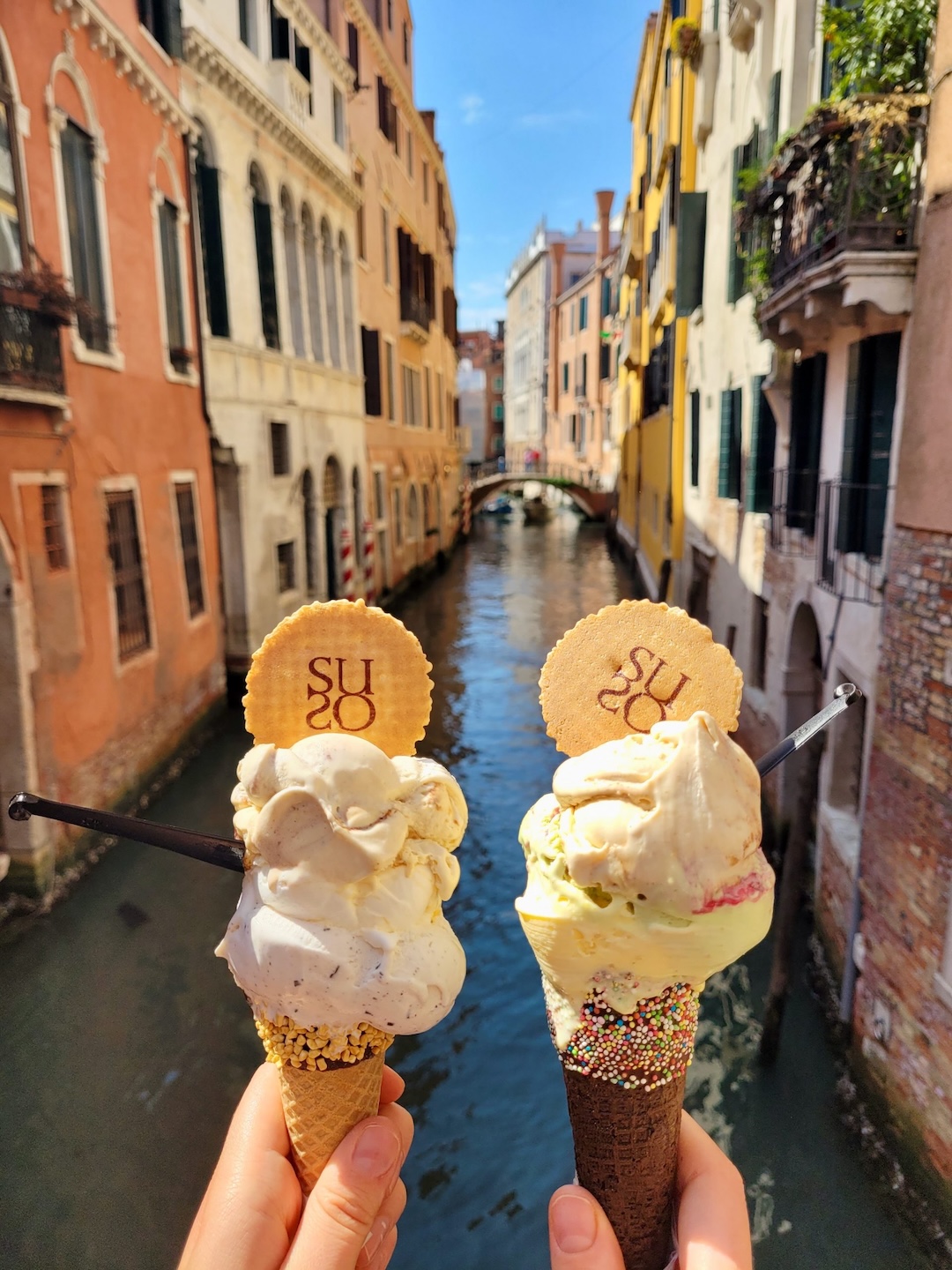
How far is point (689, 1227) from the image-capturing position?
85.7 inches

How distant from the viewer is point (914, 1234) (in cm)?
441

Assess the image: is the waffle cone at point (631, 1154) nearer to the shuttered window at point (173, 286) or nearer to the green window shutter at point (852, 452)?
the green window shutter at point (852, 452)

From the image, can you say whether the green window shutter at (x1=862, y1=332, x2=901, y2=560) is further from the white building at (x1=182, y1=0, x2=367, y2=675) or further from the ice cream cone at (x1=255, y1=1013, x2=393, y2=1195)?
the white building at (x1=182, y1=0, x2=367, y2=675)

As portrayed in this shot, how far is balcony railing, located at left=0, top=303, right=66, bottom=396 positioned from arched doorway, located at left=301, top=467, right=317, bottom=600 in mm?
7971

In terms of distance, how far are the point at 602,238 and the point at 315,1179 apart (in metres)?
44.6

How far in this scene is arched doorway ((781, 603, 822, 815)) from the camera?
7.33 meters

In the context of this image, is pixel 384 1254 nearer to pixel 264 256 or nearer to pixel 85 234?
pixel 85 234

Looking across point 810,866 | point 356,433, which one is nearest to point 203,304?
point 356,433

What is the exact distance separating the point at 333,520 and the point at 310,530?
144 cm

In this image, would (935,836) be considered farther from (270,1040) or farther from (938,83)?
(938,83)

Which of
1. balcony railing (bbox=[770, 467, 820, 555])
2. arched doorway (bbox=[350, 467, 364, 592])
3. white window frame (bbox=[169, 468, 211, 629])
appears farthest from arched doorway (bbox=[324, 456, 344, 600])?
balcony railing (bbox=[770, 467, 820, 555])

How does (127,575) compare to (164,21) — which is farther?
(164,21)

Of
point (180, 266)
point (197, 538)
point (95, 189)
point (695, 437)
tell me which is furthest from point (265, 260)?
point (695, 437)

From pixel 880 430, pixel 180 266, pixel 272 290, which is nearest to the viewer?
pixel 880 430
